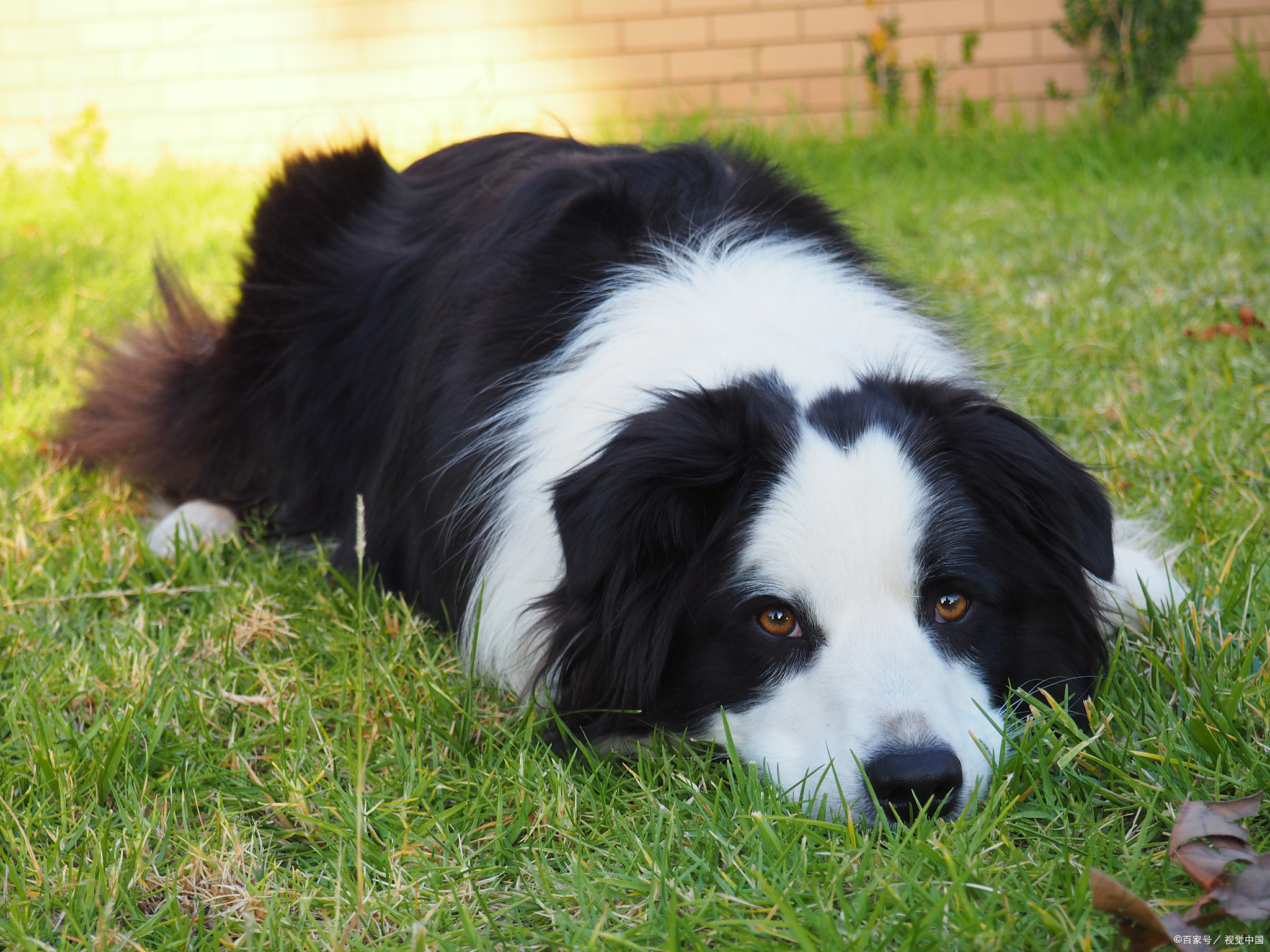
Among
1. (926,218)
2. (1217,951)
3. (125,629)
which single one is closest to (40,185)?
(926,218)

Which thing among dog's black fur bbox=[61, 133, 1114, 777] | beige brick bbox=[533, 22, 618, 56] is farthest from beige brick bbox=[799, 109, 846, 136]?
dog's black fur bbox=[61, 133, 1114, 777]

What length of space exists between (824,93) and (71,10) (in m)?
6.14

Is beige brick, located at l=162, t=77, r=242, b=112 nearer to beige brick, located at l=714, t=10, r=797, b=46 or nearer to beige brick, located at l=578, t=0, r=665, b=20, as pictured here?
beige brick, located at l=578, t=0, r=665, b=20

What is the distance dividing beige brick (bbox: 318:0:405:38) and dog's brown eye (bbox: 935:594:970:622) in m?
8.38

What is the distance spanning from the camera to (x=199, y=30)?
918 centimetres

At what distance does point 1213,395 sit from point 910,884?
2.49m

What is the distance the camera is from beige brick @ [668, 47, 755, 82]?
877 centimetres

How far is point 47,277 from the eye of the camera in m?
5.77

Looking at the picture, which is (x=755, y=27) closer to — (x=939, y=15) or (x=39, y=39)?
(x=939, y=15)

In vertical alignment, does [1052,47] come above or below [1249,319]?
above

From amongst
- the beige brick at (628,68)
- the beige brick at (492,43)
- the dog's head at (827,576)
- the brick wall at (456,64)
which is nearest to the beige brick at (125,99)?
the brick wall at (456,64)

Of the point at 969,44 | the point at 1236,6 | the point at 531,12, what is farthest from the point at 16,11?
Result: the point at 1236,6

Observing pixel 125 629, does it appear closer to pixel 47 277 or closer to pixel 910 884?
pixel 910 884

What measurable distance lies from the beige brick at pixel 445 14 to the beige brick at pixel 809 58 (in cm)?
230
